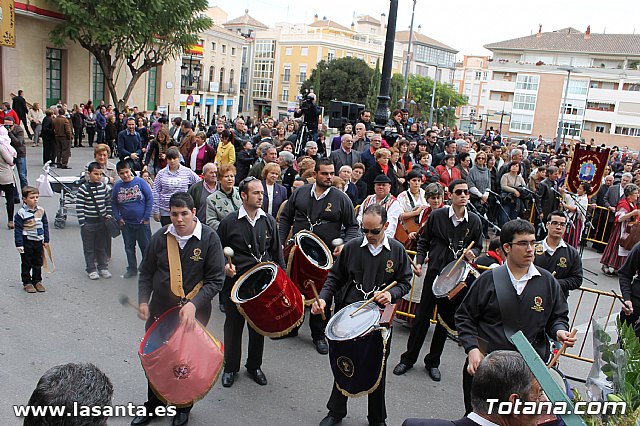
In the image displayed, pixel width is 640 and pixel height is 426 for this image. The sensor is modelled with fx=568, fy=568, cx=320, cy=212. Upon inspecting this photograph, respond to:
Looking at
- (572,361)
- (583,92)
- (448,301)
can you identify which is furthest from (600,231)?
(583,92)

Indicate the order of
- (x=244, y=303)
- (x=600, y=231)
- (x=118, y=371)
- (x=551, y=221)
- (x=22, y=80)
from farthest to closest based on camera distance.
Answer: (x=22, y=80), (x=600, y=231), (x=551, y=221), (x=118, y=371), (x=244, y=303)

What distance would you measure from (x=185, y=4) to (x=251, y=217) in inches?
928

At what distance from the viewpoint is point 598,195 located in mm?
13203

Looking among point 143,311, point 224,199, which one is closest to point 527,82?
point 224,199

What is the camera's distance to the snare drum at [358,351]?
433 cm

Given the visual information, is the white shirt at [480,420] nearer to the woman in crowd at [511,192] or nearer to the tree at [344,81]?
the woman in crowd at [511,192]

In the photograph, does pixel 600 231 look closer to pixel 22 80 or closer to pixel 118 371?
Answer: pixel 118 371

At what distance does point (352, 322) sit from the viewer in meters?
4.49

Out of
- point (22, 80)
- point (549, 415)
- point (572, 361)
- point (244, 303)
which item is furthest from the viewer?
point (22, 80)

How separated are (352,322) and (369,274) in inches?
21.7

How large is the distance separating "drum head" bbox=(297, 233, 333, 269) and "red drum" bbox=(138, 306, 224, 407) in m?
1.85

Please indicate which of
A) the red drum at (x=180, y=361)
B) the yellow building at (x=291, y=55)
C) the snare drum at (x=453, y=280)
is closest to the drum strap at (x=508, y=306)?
the snare drum at (x=453, y=280)

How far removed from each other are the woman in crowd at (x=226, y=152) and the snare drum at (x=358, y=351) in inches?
277

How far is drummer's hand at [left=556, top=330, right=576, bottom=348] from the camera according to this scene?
3768mm
